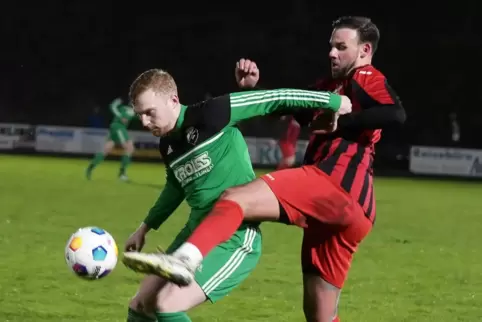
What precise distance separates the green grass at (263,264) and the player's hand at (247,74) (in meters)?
2.27

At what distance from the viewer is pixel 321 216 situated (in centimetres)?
420

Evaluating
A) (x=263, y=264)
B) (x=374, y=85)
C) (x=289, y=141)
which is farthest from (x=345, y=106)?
(x=289, y=141)

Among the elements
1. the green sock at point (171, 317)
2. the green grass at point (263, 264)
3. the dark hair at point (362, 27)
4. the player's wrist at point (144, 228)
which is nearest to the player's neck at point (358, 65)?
the dark hair at point (362, 27)

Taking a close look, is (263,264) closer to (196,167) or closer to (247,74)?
(247,74)

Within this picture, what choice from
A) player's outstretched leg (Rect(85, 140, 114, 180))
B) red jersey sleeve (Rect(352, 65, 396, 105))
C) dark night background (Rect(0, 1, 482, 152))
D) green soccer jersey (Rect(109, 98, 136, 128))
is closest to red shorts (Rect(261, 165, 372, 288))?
red jersey sleeve (Rect(352, 65, 396, 105))

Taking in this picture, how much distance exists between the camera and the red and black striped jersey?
418 centimetres

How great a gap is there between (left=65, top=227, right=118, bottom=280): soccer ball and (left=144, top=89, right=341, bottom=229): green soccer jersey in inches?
23.4

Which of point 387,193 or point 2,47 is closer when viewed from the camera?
point 387,193

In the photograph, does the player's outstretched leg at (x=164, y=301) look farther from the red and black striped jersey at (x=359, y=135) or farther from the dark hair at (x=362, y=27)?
the dark hair at (x=362, y=27)

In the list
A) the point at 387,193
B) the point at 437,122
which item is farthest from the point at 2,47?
the point at 387,193

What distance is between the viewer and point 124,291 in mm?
7113

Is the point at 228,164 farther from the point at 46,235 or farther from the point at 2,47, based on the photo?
the point at 2,47

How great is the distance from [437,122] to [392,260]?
78.6 feet

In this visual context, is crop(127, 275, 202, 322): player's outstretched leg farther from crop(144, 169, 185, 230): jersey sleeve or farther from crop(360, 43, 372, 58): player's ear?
crop(360, 43, 372, 58): player's ear
